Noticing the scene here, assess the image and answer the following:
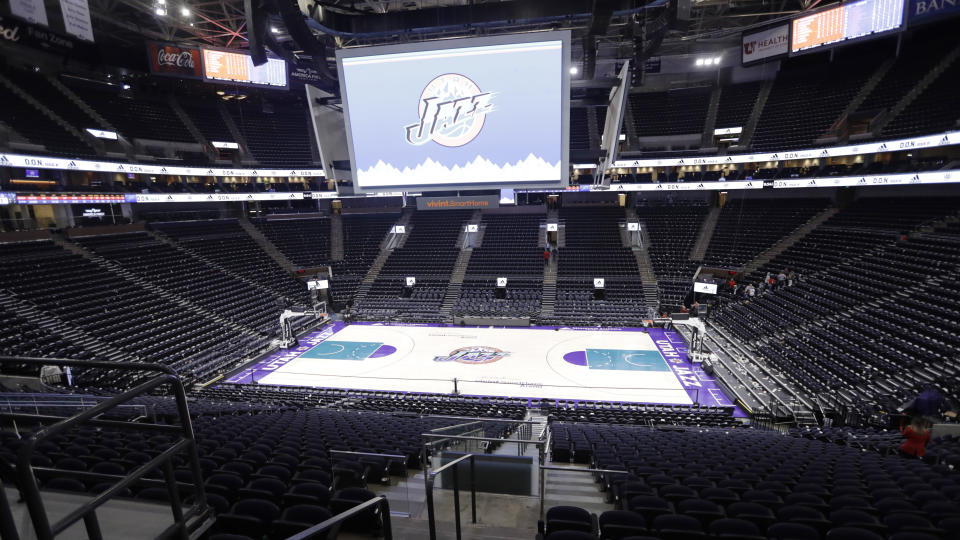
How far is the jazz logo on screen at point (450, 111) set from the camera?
35.8ft

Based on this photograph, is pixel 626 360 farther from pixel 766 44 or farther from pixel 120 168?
pixel 120 168

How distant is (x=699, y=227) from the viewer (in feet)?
109

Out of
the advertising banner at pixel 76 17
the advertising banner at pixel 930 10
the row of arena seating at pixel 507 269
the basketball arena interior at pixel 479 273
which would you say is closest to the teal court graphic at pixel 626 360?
the basketball arena interior at pixel 479 273

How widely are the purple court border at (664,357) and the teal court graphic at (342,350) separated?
1.98 feet

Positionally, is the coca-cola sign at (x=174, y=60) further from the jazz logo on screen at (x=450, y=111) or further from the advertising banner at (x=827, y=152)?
the advertising banner at (x=827, y=152)

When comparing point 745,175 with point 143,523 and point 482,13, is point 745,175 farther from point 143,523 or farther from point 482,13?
point 143,523

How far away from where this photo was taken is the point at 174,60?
28219 mm

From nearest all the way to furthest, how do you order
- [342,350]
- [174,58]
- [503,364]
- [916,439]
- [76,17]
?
[916,439] < [76,17] < [503,364] < [342,350] < [174,58]

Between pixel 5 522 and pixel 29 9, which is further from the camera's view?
pixel 29 9

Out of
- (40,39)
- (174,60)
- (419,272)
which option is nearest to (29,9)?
(40,39)

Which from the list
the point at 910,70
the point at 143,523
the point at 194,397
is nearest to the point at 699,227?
the point at 910,70

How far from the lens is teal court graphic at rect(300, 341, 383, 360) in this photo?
873 inches

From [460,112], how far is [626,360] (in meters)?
14.9

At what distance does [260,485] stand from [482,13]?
34.1 feet
